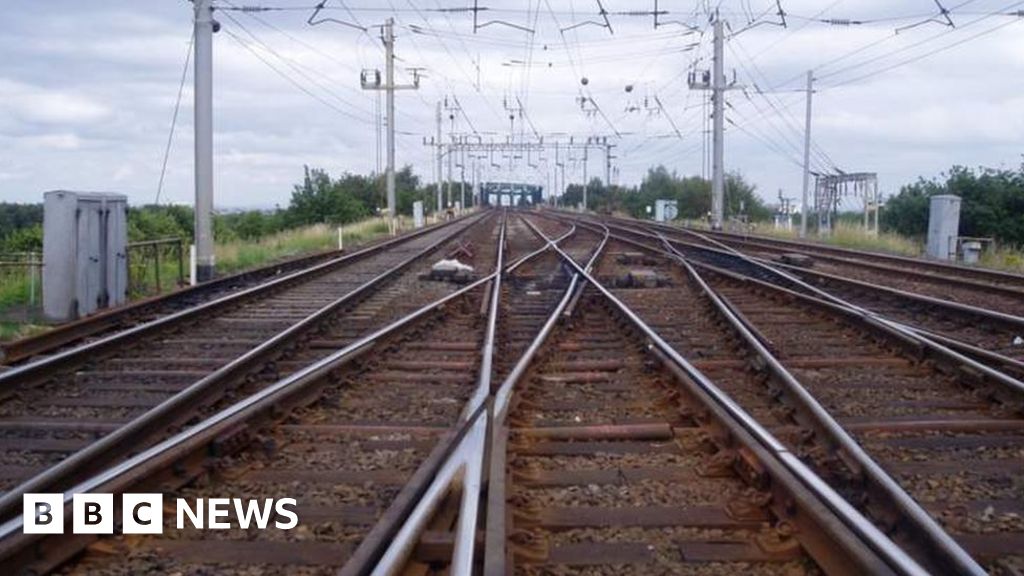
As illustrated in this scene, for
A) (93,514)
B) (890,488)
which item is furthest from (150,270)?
(890,488)

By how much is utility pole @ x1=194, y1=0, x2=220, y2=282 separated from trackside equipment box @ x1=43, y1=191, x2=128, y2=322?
426 centimetres

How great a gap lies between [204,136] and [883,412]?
14.4 m

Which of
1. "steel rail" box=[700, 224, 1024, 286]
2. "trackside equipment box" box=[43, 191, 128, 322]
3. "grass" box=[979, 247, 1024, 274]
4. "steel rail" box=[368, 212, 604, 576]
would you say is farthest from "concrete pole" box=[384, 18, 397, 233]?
"steel rail" box=[368, 212, 604, 576]

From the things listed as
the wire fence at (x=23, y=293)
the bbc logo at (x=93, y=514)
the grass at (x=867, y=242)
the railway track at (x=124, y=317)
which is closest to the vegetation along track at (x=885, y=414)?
the bbc logo at (x=93, y=514)

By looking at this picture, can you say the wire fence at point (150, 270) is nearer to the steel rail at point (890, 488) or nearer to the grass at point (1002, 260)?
the steel rail at point (890, 488)

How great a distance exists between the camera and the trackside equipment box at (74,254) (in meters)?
13.8

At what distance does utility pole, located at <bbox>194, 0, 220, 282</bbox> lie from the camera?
1911cm

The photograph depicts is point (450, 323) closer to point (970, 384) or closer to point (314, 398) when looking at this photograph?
point (314, 398)

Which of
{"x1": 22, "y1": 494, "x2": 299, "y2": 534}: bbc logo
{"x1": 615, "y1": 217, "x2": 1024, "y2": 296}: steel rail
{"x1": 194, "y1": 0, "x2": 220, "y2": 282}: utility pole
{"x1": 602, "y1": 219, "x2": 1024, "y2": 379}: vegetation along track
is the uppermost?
{"x1": 194, "y1": 0, "x2": 220, "y2": 282}: utility pole

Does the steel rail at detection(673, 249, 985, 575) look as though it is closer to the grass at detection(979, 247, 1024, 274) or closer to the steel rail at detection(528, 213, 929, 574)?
the steel rail at detection(528, 213, 929, 574)

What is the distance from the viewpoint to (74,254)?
13.9m

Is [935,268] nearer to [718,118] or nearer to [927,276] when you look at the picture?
[927,276]

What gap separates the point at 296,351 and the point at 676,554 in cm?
641

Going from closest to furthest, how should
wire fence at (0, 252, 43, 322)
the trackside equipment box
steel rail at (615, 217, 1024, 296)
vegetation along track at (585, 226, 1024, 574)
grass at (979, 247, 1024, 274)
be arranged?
1. vegetation along track at (585, 226, 1024, 574)
2. the trackside equipment box
3. wire fence at (0, 252, 43, 322)
4. steel rail at (615, 217, 1024, 296)
5. grass at (979, 247, 1024, 274)
